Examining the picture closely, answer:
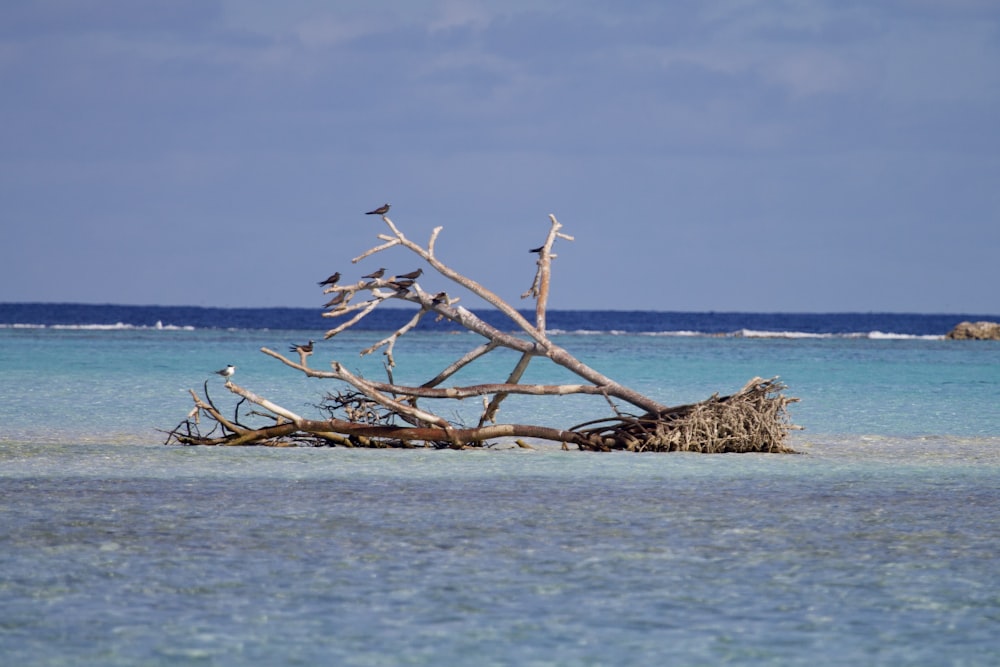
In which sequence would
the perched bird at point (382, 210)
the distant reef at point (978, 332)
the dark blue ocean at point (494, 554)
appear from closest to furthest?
the dark blue ocean at point (494, 554)
the perched bird at point (382, 210)
the distant reef at point (978, 332)

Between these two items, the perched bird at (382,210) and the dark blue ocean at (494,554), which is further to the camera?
the perched bird at (382,210)

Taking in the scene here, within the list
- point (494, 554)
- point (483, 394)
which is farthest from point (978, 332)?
point (494, 554)

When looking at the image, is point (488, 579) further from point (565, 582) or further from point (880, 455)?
point (880, 455)

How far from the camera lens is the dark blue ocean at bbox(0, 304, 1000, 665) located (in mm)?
5430

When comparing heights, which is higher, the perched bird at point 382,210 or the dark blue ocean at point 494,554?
the perched bird at point 382,210

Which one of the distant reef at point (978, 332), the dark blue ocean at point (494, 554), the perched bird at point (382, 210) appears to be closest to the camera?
the dark blue ocean at point (494, 554)

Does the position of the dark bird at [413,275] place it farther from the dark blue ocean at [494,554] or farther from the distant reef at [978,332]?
the distant reef at [978,332]

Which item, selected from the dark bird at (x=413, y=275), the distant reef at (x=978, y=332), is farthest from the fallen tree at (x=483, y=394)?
the distant reef at (x=978, y=332)

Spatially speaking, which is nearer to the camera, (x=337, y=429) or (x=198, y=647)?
(x=198, y=647)

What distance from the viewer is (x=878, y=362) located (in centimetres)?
3847

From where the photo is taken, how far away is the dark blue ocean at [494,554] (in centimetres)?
543

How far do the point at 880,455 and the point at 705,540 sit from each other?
5831 millimetres

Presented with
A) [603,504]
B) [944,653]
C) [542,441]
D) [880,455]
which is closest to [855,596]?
[944,653]

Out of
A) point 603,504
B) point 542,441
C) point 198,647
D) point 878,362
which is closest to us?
point 198,647
